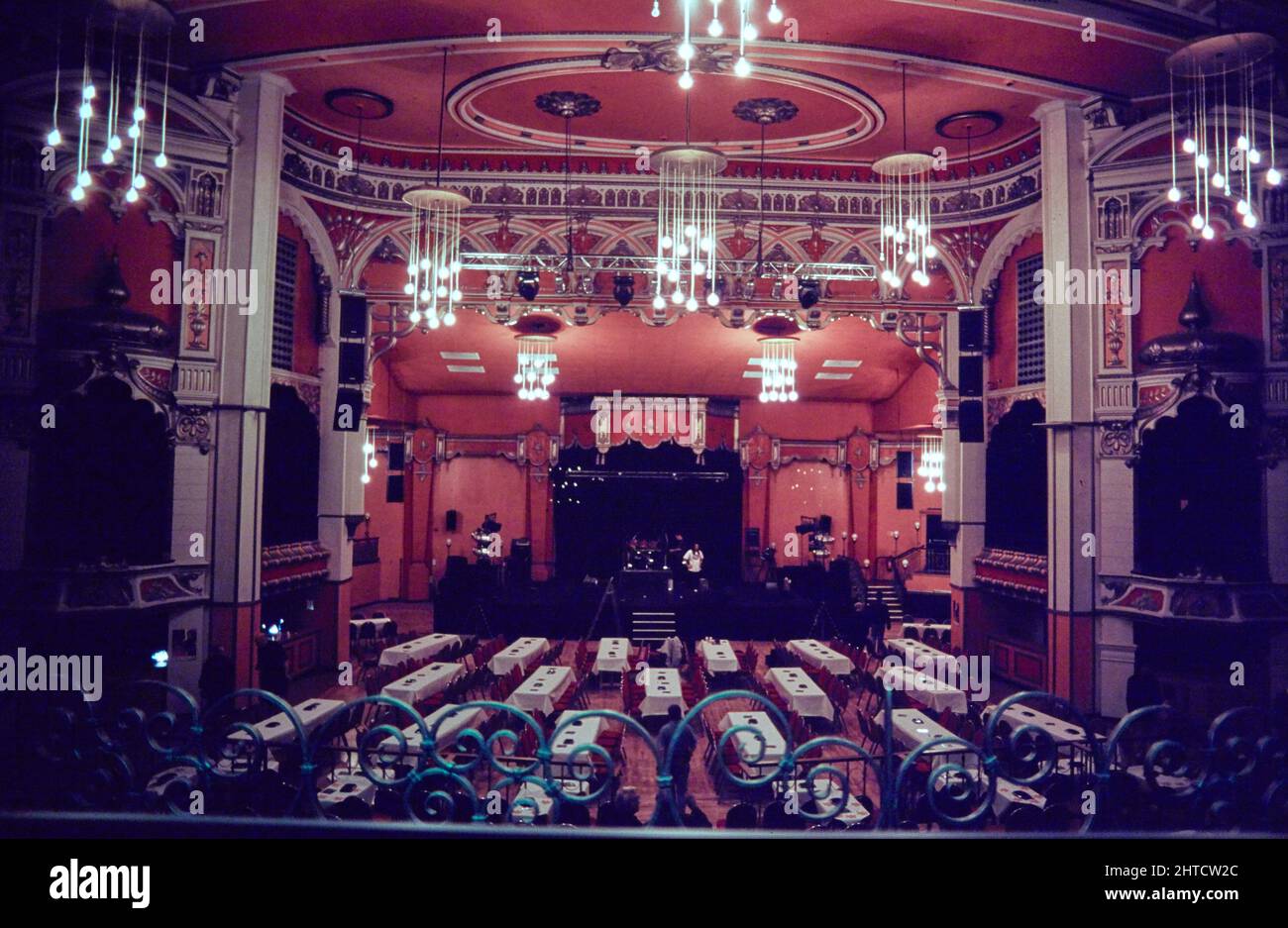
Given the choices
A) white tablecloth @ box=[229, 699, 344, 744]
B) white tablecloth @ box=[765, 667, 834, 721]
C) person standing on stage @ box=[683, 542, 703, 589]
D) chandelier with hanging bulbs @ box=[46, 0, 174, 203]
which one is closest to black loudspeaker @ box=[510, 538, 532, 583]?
person standing on stage @ box=[683, 542, 703, 589]

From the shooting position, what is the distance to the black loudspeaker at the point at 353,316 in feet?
42.5

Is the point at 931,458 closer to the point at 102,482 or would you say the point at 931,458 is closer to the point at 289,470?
the point at 289,470

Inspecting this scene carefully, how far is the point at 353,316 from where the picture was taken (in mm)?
12992

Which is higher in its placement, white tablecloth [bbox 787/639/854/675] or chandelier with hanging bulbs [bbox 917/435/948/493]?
chandelier with hanging bulbs [bbox 917/435/948/493]

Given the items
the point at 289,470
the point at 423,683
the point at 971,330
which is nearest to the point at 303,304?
the point at 289,470

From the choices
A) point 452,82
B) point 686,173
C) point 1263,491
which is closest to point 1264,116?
point 1263,491

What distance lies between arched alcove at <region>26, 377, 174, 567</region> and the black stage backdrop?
41.5ft

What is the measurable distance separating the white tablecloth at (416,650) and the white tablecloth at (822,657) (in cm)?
552

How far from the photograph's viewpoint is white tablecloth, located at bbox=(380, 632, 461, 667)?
1180cm

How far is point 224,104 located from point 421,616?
11.9m

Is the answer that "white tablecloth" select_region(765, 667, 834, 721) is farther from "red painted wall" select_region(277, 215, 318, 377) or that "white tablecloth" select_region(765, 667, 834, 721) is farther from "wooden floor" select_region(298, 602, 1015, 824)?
"red painted wall" select_region(277, 215, 318, 377)

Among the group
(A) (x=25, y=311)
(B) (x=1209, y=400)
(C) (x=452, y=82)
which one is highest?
(C) (x=452, y=82)
